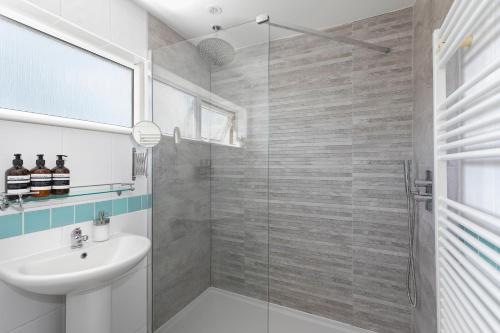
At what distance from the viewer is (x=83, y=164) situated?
1.43 meters

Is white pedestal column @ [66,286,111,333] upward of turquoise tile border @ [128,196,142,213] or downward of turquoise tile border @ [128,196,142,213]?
downward

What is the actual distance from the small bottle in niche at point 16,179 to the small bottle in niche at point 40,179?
0.03m

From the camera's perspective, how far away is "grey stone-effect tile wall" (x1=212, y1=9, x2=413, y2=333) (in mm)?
1881

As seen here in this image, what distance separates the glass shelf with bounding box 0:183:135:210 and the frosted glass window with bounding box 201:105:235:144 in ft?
2.10

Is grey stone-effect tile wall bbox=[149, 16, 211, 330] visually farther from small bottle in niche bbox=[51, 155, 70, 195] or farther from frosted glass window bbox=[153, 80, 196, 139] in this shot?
small bottle in niche bbox=[51, 155, 70, 195]

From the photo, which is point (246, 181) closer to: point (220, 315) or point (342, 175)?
point (220, 315)

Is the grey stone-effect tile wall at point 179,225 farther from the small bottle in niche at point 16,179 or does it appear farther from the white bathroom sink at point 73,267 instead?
the small bottle in niche at point 16,179

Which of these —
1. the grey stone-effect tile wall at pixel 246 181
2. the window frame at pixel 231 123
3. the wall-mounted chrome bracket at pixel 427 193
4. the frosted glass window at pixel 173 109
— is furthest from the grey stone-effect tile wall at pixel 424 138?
the frosted glass window at pixel 173 109

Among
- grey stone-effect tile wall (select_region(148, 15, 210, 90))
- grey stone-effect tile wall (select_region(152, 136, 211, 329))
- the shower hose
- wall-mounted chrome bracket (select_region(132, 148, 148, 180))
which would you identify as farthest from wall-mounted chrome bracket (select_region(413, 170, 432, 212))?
wall-mounted chrome bracket (select_region(132, 148, 148, 180))

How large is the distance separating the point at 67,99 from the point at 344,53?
1994 millimetres

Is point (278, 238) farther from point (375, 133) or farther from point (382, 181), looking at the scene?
point (375, 133)

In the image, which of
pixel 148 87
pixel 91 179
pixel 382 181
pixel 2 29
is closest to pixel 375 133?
pixel 382 181

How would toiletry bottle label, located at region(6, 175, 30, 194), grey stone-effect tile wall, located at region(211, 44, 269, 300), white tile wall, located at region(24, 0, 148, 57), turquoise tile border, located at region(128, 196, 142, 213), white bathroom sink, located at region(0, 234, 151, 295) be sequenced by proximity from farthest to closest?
turquoise tile border, located at region(128, 196, 142, 213), grey stone-effect tile wall, located at region(211, 44, 269, 300), white tile wall, located at region(24, 0, 148, 57), toiletry bottle label, located at region(6, 175, 30, 194), white bathroom sink, located at region(0, 234, 151, 295)

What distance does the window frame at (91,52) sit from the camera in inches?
46.3
